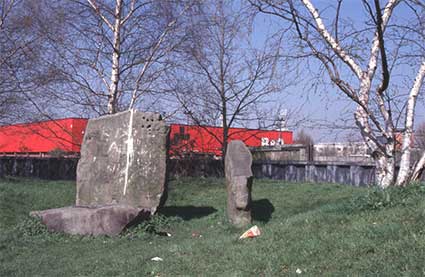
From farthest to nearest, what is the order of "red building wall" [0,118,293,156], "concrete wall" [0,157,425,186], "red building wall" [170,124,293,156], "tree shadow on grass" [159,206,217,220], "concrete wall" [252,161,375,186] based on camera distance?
"red building wall" [170,124,293,156] < "red building wall" [0,118,293,156] < "concrete wall" [0,157,425,186] < "concrete wall" [252,161,375,186] < "tree shadow on grass" [159,206,217,220]

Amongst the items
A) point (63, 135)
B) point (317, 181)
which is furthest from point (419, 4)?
point (63, 135)

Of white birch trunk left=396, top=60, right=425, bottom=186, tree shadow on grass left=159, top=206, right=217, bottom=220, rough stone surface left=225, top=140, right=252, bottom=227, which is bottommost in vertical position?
tree shadow on grass left=159, top=206, right=217, bottom=220

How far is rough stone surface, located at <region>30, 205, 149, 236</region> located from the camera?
10.4m

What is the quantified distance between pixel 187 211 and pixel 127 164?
7.66ft

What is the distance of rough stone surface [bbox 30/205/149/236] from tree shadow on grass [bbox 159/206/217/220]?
1.98 m

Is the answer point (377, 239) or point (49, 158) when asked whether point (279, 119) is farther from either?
point (377, 239)

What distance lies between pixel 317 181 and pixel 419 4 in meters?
Answer: 10.6

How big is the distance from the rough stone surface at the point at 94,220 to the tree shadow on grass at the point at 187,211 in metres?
1.98

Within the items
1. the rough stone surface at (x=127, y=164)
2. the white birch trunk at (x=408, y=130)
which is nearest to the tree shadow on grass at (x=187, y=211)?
the rough stone surface at (x=127, y=164)

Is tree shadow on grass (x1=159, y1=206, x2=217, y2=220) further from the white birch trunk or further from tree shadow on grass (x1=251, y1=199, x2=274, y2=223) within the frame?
the white birch trunk

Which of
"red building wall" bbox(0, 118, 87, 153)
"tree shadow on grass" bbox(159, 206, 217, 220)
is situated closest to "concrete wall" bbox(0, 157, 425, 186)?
"red building wall" bbox(0, 118, 87, 153)

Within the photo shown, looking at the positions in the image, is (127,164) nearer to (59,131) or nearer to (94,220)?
(94,220)

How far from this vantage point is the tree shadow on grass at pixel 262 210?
1216cm

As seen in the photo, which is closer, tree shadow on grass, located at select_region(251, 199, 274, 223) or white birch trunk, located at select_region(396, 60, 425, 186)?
white birch trunk, located at select_region(396, 60, 425, 186)
